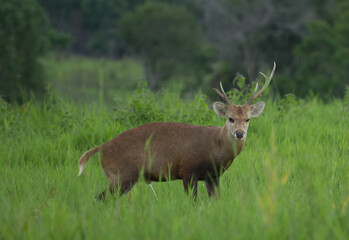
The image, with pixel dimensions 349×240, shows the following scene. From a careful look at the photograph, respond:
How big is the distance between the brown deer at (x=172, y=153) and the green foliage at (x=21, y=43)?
23.2m

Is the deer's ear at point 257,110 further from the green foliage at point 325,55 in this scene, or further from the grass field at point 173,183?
the green foliage at point 325,55

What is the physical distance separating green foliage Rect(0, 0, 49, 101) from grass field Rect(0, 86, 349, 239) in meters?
20.1

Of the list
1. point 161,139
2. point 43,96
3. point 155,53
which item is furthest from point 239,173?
point 155,53

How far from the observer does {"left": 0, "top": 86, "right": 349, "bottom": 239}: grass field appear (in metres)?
3.81

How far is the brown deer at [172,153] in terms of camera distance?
5.37 m

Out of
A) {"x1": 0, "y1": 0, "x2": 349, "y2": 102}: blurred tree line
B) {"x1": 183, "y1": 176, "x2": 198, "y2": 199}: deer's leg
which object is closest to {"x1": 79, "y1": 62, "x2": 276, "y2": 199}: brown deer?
{"x1": 183, "y1": 176, "x2": 198, "y2": 199}: deer's leg

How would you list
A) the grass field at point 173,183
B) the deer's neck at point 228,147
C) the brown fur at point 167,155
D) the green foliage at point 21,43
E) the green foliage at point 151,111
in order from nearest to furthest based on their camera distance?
the grass field at point 173,183, the brown fur at point 167,155, the deer's neck at point 228,147, the green foliage at point 151,111, the green foliage at point 21,43

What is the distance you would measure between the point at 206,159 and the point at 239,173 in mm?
661

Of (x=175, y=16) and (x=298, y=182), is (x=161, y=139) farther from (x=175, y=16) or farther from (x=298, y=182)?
(x=175, y=16)

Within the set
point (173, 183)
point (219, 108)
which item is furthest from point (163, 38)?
point (173, 183)

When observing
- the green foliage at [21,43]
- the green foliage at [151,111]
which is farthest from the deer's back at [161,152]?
the green foliage at [21,43]

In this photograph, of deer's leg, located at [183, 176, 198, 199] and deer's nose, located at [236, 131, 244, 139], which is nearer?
deer's nose, located at [236, 131, 244, 139]

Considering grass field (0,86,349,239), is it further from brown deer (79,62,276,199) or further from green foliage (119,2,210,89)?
green foliage (119,2,210,89)

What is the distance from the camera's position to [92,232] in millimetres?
3764
